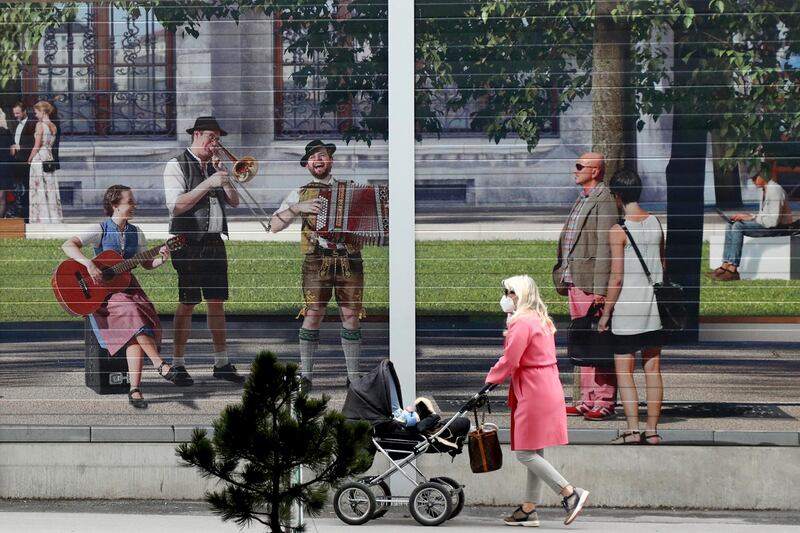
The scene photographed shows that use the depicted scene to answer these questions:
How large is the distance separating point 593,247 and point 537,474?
1.79m

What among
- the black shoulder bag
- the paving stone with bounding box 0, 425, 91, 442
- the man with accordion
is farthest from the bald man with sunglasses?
the paving stone with bounding box 0, 425, 91, 442

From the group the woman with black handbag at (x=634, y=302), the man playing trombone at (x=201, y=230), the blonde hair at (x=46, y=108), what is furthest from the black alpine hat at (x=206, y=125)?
the woman with black handbag at (x=634, y=302)

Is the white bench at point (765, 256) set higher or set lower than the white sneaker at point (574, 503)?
higher

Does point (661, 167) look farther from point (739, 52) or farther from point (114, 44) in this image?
point (114, 44)

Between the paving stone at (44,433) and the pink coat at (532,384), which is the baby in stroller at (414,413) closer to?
the pink coat at (532,384)

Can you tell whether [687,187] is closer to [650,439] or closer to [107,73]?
[650,439]

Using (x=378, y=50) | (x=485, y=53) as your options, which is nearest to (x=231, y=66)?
(x=378, y=50)

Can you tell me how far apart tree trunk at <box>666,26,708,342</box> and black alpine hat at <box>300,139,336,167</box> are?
2.49m

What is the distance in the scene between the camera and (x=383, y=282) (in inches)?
392

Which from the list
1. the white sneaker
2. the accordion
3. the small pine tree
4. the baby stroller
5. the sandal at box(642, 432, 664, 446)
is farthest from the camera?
the accordion

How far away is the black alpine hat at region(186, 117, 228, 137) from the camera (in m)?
10.0

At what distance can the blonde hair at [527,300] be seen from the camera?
9.15 metres

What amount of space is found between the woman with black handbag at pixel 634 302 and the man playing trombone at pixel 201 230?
282cm

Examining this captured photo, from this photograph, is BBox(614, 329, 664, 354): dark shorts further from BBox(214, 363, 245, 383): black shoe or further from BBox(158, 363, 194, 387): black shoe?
BBox(158, 363, 194, 387): black shoe
